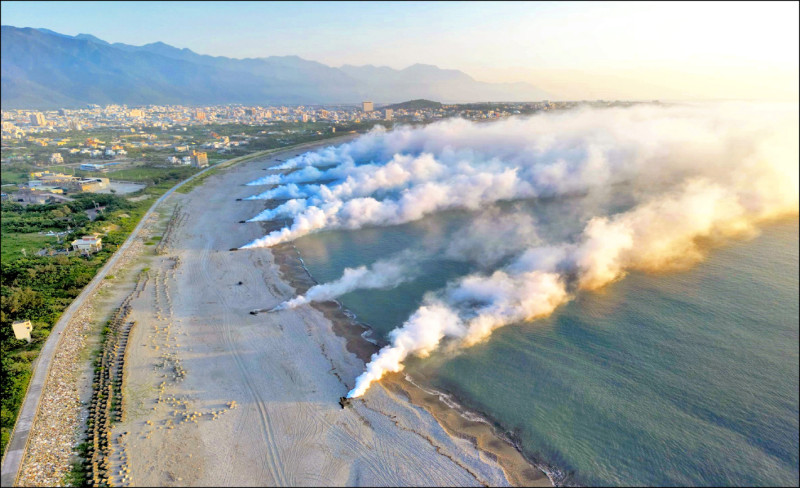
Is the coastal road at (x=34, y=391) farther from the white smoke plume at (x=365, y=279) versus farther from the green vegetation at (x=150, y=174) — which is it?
the green vegetation at (x=150, y=174)

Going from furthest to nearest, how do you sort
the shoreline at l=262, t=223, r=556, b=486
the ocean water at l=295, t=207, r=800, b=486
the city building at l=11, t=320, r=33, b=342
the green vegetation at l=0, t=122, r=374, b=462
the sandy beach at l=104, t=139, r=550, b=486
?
1. the city building at l=11, t=320, r=33, b=342
2. the green vegetation at l=0, t=122, r=374, b=462
3. the ocean water at l=295, t=207, r=800, b=486
4. the shoreline at l=262, t=223, r=556, b=486
5. the sandy beach at l=104, t=139, r=550, b=486

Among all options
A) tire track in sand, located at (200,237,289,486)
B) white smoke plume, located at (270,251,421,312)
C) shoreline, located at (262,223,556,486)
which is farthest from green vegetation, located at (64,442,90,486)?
white smoke plume, located at (270,251,421,312)

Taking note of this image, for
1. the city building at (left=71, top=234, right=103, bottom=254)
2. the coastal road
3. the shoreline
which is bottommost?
the shoreline

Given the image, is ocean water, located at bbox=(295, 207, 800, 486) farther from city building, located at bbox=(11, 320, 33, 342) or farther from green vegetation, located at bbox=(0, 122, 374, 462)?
city building, located at bbox=(11, 320, 33, 342)

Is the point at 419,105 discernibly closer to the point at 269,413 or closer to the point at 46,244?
the point at 46,244

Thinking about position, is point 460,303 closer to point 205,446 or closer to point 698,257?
point 205,446

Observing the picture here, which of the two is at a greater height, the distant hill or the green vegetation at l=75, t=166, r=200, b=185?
the distant hill

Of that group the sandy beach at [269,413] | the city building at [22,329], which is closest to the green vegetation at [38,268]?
the city building at [22,329]
